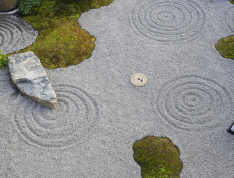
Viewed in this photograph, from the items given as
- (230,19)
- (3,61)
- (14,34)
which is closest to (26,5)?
(14,34)

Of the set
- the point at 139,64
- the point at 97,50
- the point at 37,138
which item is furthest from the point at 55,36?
the point at 37,138

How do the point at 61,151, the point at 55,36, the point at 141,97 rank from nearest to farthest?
the point at 61,151, the point at 141,97, the point at 55,36

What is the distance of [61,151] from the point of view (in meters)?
6.94

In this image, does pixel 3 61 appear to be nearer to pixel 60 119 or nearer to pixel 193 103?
pixel 60 119

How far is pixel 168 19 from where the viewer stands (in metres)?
10.5

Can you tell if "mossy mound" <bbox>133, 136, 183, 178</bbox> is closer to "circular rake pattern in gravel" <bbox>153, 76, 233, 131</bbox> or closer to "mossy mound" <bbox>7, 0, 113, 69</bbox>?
"circular rake pattern in gravel" <bbox>153, 76, 233, 131</bbox>

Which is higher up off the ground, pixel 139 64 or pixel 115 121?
pixel 139 64

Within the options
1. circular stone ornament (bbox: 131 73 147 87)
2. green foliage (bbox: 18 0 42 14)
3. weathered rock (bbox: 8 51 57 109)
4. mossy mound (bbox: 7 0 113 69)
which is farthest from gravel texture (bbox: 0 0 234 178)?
green foliage (bbox: 18 0 42 14)

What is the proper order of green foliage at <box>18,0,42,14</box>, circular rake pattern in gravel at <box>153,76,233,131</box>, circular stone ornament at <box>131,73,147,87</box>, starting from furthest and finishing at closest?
1. green foliage at <box>18,0,42,14</box>
2. circular stone ornament at <box>131,73,147,87</box>
3. circular rake pattern in gravel at <box>153,76,233,131</box>

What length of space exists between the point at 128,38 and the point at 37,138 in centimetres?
528

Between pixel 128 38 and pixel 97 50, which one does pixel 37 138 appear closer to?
pixel 97 50

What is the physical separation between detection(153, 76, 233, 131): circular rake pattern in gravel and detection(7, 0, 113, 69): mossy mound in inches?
137

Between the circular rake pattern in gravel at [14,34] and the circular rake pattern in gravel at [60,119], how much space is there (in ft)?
9.04

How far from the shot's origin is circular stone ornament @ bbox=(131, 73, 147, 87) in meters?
8.34
